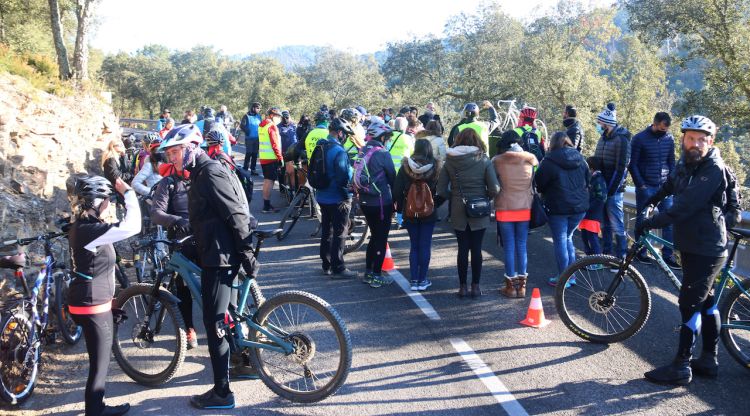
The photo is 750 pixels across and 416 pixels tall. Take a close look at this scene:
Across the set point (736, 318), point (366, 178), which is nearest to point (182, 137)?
point (366, 178)

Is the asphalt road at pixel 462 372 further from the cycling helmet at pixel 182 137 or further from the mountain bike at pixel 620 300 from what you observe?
the cycling helmet at pixel 182 137

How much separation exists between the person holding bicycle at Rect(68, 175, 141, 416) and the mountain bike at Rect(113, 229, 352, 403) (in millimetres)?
611

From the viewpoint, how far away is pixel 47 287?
18.2ft

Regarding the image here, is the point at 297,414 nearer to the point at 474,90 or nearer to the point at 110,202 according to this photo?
the point at 110,202

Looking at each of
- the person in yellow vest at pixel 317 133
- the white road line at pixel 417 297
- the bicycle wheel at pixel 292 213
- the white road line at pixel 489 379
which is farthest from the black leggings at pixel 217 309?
the bicycle wheel at pixel 292 213

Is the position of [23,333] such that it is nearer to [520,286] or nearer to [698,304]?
[520,286]

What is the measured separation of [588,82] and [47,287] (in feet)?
103

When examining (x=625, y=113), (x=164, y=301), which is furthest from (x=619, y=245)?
(x=625, y=113)

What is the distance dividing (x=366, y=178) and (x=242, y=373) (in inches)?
126

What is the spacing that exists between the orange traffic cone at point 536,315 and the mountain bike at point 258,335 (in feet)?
8.07

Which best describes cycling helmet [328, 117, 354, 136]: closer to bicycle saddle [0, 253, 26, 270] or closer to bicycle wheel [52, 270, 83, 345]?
bicycle wheel [52, 270, 83, 345]

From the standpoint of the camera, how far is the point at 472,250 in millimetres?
7109

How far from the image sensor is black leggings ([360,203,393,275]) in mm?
7664

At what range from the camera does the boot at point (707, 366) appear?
504 centimetres
